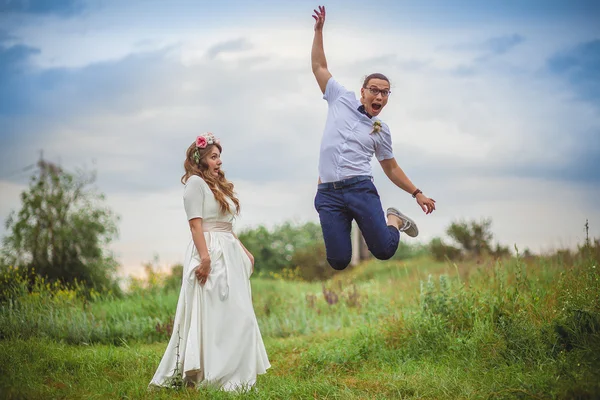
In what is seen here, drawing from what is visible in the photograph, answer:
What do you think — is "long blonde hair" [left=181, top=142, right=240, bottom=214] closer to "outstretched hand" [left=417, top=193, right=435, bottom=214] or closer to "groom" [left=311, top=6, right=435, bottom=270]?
"groom" [left=311, top=6, right=435, bottom=270]

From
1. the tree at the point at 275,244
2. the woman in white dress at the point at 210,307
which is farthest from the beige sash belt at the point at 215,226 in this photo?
the tree at the point at 275,244

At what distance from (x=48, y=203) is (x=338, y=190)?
8.57 metres

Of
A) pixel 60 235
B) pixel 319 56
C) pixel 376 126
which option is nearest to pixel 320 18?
pixel 319 56

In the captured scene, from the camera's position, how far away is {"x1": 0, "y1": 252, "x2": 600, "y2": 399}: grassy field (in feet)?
16.9

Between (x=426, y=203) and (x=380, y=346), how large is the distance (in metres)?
1.86

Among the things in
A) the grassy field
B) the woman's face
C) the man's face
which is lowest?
the grassy field

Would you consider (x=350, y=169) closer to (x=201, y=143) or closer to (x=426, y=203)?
(x=426, y=203)

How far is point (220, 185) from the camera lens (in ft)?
17.7

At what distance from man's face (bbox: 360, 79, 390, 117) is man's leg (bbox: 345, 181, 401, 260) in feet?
2.33


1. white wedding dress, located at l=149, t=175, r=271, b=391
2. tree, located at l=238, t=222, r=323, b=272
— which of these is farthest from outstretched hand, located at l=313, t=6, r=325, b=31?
tree, located at l=238, t=222, r=323, b=272

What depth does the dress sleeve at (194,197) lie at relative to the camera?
5.17 meters

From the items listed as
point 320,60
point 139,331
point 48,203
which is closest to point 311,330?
point 139,331

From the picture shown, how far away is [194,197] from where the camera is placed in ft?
17.0

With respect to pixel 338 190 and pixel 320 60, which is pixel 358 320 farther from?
pixel 320 60
